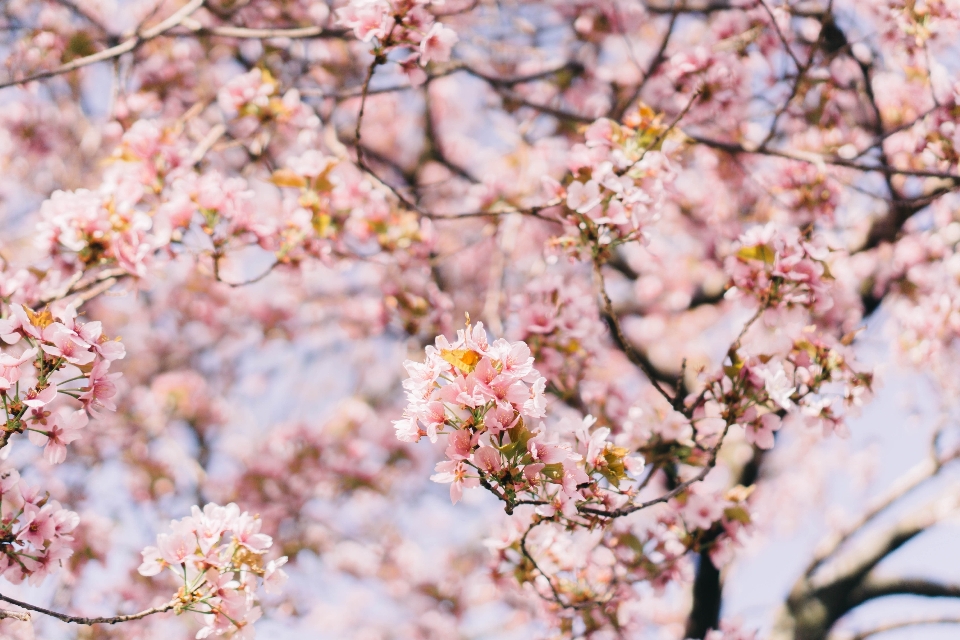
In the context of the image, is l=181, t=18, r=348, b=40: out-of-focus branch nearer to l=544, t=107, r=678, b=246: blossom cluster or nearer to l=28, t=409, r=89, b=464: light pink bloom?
l=544, t=107, r=678, b=246: blossom cluster

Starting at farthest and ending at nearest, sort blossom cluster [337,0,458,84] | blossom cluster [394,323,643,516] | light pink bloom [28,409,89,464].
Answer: blossom cluster [337,0,458,84] → light pink bloom [28,409,89,464] → blossom cluster [394,323,643,516]

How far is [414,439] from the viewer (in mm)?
1447

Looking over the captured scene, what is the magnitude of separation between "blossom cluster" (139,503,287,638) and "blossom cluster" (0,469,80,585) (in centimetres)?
21

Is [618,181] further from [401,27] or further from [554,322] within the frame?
[401,27]

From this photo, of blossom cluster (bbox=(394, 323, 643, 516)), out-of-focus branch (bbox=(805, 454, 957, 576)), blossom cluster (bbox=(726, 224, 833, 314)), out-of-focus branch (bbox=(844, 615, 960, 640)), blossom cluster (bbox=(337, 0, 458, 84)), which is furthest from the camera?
out-of-focus branch (bbox=(805, 454, 957, 576))

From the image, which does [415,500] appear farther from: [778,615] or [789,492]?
[789,492]

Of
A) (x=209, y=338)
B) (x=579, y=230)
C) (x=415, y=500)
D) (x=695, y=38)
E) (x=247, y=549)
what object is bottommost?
(x=247, y=549)

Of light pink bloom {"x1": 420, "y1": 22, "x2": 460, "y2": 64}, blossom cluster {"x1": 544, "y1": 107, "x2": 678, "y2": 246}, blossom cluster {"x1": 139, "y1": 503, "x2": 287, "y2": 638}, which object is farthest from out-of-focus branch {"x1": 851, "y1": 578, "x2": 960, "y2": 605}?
light pink bloom {"x1": 420, "y1": 22, "x2": 460, "y2": 64}

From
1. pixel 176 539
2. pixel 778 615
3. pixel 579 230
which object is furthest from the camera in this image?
pixel 778 615

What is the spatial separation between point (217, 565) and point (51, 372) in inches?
23.7

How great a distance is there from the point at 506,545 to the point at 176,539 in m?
0.97

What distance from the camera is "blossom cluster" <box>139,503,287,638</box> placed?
165 cm

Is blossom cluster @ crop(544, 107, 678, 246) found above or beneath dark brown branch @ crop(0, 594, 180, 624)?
above

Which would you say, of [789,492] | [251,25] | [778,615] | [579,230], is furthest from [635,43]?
[789,492]
